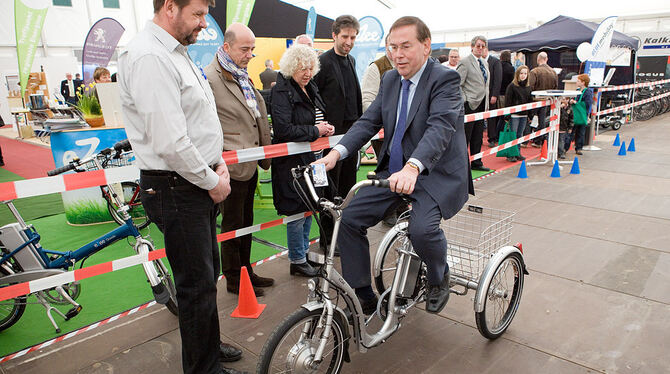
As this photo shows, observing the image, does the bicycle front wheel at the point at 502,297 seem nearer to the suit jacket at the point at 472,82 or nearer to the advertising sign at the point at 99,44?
the suit jacket at the point at 472,82

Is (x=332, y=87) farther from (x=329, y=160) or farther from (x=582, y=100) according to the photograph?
(x=582, y=100)

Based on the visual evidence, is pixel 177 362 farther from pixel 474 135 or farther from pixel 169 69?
pixel 474 135

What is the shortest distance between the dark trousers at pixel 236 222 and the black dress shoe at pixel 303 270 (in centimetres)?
42

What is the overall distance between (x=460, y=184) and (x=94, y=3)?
25869mm

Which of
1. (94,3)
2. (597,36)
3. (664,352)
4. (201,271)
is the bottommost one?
(664,352)

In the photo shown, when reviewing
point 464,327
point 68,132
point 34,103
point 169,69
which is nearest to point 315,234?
point 464,327

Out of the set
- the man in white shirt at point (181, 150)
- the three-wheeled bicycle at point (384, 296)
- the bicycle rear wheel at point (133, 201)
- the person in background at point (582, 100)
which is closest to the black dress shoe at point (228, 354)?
the man in white shirt at point (181, 150)

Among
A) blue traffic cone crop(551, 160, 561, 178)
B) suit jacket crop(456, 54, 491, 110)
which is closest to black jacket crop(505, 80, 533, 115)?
suit jacket crop(456, 54, 491, 110)

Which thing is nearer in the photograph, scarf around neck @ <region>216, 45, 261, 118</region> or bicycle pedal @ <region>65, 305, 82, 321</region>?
scarf around neck @ <region>216, 45, 261, 118</region>

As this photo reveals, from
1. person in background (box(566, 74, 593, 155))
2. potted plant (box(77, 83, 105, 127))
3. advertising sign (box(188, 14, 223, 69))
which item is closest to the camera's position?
potted plant (box(77, 83, 105, 127))

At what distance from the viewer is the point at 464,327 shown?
123 inches

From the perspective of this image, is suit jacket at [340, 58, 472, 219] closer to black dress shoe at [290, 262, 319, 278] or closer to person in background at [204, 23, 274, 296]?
person in background at [204, 23, 274, 296]

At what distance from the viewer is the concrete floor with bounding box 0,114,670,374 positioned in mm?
2715

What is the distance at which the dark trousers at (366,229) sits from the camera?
251 centimetres
